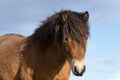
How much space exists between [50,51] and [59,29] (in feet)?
2.34

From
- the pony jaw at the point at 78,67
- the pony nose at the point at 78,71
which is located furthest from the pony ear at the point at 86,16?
the pony nose at the point at 78,71

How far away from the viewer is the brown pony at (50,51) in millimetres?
10594

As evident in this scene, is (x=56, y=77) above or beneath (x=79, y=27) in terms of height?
beneath

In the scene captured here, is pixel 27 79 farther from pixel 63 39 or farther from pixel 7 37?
pixel 7 37

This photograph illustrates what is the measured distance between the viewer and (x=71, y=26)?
35.3ft

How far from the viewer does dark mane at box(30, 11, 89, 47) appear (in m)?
10.7

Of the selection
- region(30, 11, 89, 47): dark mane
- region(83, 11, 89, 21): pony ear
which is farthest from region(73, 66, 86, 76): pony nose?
region(83, 11, 89, 21): pony ear

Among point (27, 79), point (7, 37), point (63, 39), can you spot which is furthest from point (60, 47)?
point (7, 37)

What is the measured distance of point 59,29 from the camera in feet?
35.9

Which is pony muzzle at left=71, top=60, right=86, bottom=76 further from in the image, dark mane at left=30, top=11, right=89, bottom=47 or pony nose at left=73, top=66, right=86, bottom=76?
dark mane at left=30, top=11, right=89, bottom=47

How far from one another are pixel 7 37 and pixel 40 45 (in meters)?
1.91

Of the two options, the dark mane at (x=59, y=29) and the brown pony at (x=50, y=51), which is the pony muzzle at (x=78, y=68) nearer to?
the brown pony at (x=50, y=51)

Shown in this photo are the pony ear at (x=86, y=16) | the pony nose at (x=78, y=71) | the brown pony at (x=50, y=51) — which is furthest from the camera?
the pony ear at (x=86, y=16)

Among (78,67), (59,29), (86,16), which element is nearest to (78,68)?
(78,67)
